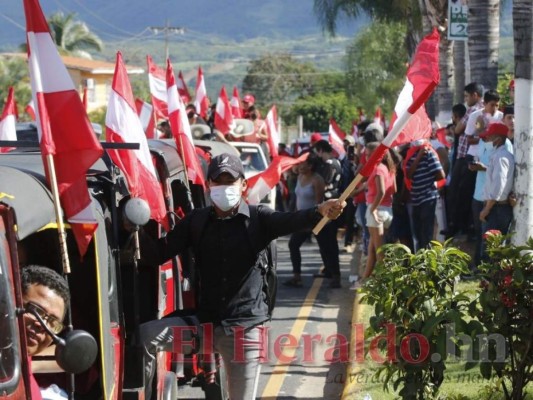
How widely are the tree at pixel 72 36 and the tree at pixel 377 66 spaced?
2378cm

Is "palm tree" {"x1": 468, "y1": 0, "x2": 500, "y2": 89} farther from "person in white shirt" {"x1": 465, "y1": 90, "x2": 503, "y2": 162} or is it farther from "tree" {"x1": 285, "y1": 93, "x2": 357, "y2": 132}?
"tree" {"x1": 285, "y1": 93, "x2": 357, "y2": 132}

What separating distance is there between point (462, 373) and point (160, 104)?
25.7 feet

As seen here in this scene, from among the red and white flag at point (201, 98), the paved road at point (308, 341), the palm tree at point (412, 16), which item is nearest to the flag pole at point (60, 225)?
the paved road at point (308, 341)

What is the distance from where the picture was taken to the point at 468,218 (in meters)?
16.0

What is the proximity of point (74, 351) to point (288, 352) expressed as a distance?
253 inches

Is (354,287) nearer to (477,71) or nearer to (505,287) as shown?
(477,71)

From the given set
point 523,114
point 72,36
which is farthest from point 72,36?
point 523,114

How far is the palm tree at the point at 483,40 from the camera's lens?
17.3 m

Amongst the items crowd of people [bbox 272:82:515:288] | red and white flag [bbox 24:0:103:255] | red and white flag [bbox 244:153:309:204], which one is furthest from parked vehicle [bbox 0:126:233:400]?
crowd of people [bbox 272:82:515:288]

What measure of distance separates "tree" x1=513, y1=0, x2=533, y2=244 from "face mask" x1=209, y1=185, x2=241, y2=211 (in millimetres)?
4436

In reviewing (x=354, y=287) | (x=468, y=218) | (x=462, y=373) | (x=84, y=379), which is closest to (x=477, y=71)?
(x=468, y=218)

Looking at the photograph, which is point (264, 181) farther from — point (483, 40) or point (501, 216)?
point (483, 40)

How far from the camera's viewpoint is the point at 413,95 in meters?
6.60

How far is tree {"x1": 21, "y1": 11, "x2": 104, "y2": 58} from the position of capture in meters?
96.4
